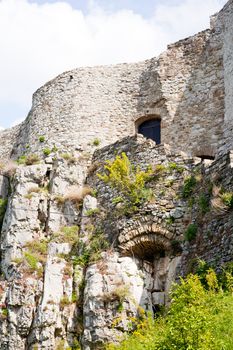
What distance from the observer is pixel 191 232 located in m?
13.3

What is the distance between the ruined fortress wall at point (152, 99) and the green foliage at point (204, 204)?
434cm

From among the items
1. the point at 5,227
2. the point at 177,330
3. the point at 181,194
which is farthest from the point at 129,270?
the point at 177,330

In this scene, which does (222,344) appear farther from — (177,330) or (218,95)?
(218,95)

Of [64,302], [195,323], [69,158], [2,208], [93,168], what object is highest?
[69,158]

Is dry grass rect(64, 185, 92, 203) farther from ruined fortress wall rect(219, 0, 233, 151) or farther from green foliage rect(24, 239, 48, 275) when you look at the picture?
ruined fortress wall rect(219, 0, 233, 151)

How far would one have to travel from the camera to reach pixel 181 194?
14.7 metres

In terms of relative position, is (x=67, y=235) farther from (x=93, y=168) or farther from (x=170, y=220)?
(x=170, y=220)

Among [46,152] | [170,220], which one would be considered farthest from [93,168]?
[170,220]

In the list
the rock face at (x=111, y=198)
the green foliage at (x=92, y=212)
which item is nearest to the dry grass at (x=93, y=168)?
the rock face at (x=111, y=198)

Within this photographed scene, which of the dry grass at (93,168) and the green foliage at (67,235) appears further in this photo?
the dry grass at (93,168)

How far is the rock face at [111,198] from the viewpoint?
13.5 meters

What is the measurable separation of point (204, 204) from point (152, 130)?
740 centimetres

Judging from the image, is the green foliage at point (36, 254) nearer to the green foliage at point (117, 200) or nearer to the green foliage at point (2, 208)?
the green foliage at point (117, 200)

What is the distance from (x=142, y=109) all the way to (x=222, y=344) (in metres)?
13.2
